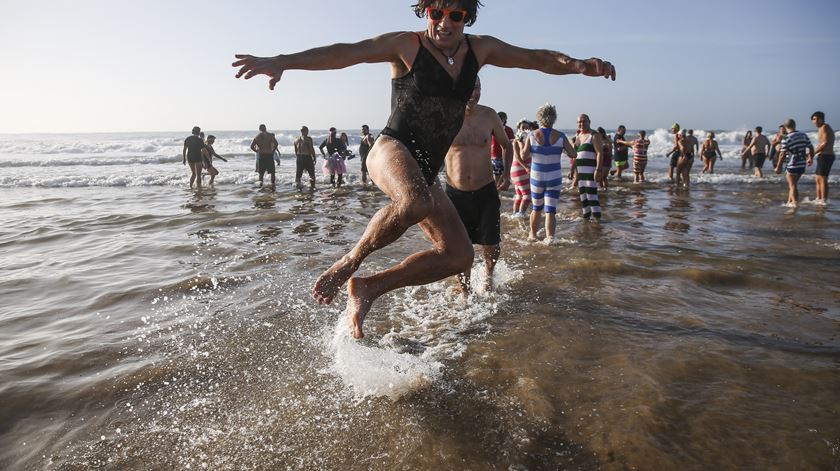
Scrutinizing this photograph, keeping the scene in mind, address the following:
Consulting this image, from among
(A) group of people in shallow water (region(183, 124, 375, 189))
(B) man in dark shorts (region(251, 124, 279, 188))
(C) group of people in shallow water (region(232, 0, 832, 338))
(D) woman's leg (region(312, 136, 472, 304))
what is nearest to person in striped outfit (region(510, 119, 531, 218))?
(C) group of people in shallow water (region(232, 0, 832, 338))

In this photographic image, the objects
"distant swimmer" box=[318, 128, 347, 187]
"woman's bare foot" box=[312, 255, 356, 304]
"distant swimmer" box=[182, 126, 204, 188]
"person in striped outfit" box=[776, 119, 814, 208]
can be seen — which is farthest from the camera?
"distant swimmer" box=[318, 128, 347, 187]

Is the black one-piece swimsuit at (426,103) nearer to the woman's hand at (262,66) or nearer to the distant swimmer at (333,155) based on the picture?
the woman's hand at (262,66)

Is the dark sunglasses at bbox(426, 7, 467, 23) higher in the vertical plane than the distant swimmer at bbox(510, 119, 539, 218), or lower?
higher

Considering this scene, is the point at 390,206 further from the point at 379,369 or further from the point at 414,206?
the point at 379,369

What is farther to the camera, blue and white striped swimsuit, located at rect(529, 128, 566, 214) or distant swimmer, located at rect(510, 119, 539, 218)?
distant swimmer, located at rect(510, 119, 539, 218)

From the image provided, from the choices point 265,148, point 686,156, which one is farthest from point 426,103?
point 686,156

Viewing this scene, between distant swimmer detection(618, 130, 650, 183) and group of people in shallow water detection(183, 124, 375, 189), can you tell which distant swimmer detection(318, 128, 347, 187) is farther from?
distant swimmer detection(618, 130, 650, 183)

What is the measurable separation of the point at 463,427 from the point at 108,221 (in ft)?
31.1

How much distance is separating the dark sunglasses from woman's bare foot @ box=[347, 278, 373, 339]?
164cm

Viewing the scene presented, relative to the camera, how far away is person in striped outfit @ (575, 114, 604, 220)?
Result: 27.8 ft

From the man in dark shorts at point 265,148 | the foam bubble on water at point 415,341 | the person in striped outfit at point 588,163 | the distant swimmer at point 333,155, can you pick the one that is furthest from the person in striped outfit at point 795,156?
the man in dark shorts at point 265,148

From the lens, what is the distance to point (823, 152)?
11039 mm

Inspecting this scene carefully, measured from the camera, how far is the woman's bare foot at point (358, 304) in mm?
2674

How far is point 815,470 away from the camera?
1.97 m
